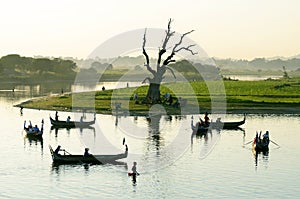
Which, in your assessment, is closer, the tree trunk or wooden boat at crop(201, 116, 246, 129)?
wooden boat at crop(201, 116, 246, 129)

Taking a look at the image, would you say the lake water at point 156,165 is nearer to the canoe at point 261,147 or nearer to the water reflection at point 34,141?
the water reflection at point 34,141

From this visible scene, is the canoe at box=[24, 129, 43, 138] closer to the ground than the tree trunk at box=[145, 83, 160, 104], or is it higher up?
closer to the ground

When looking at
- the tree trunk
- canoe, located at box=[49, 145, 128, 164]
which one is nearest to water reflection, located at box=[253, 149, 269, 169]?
canoe, located at box=[49, 145, 128, 164]

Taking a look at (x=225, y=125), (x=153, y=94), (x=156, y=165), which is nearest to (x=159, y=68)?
(x=153, y=94)

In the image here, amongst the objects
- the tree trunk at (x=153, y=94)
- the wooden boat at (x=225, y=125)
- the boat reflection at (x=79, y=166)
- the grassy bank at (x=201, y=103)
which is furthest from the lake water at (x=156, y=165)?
→ the tree trunk at (x=153, y=94)

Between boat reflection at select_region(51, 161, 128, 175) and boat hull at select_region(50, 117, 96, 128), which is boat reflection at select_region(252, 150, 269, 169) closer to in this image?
boat reflection at select_region(51, 161, 128, 175)

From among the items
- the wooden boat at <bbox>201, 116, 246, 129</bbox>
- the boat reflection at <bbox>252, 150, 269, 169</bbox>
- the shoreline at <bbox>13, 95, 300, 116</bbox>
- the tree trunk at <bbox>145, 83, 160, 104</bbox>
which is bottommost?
the boat reflection at <bbox>252, 150, 269, 169</bbox>

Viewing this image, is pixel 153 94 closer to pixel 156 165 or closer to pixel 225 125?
pixel 225 125

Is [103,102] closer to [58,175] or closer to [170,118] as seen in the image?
[170,118]

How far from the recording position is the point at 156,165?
41125mm

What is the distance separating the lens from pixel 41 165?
40.6 metres

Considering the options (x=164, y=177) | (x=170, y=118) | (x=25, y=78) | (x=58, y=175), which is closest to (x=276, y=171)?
(x=164, y=177)

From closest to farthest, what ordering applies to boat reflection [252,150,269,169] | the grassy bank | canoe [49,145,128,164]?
canoe [49,145,128,164] → boat reflection [252,150,269,169] → the grassy bank

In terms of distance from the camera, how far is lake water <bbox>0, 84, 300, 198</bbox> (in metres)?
33.9
